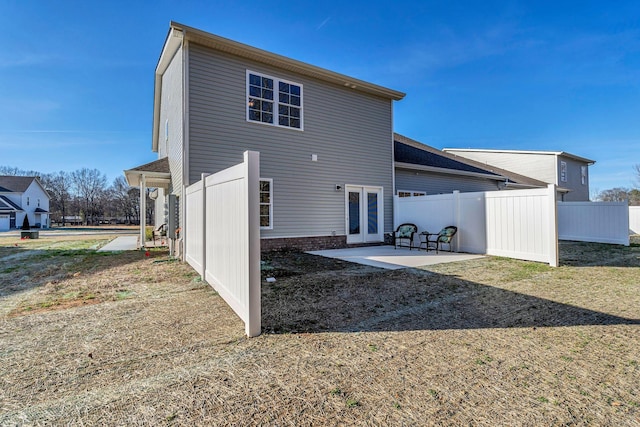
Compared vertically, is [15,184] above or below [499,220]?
above

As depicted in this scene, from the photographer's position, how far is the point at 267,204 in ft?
30.2

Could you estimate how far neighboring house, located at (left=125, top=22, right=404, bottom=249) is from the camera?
27.1 ft

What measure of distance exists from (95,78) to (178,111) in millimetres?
9687

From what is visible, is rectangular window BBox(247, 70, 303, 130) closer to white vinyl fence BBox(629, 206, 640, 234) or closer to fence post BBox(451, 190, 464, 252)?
fence post BBox(451, 190, 464, 252)

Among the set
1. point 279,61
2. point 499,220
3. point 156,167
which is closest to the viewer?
point 499,220

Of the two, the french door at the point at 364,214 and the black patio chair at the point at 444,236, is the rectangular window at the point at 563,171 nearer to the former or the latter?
the black patio chair at the point at 444,236

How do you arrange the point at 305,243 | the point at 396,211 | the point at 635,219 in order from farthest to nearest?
the point at 635,219, the point at 396,211, the point at 305,243

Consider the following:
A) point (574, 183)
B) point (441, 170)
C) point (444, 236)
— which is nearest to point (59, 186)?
point (441, 170)

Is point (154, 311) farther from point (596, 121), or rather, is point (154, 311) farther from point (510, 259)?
point (596, 121)

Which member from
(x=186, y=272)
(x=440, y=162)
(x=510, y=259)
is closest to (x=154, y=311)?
(x=186, y=272)

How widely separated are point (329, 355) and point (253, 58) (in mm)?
8711

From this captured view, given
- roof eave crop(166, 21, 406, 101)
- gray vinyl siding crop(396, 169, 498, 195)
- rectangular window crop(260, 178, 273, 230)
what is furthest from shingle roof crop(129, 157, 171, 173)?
gray vinyl siding crop(396, 169, 498, 195)

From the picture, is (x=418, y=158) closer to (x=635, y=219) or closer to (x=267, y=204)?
(x=267, y=204)

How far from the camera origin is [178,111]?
8703mm
